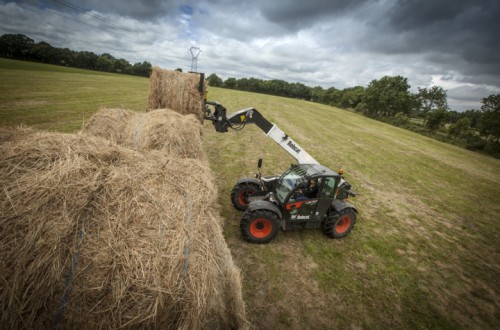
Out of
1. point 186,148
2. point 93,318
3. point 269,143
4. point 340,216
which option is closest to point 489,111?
point 269,143

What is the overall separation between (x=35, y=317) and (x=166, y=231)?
142 cm

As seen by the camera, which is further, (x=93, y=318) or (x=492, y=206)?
(x=492, y=206)

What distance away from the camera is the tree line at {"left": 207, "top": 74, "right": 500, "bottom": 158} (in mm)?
37469

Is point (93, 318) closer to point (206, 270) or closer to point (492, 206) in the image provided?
point (206, 270)

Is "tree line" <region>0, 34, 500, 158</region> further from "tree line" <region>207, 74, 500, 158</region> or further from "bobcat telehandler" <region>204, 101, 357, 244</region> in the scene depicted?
"bobcat telehandler" <region>204, 101, 357, 244</region>

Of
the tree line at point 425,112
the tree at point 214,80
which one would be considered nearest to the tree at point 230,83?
the tree at point 214,80

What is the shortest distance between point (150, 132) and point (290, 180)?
4.20 metres

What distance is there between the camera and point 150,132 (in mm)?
6207

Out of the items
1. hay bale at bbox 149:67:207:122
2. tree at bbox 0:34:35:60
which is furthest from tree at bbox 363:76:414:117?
tree at bbox 0:34:35:60

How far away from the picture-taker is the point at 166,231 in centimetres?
297

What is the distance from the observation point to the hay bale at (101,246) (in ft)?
7.59

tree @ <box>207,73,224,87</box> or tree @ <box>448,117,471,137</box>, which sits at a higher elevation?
Result: tree @ <box>207,73,224,87</box>

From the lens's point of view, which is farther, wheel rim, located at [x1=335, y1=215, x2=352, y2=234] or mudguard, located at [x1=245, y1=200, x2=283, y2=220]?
wheel rim, located at [x1=335, y1=215, x2=352, y2=234]

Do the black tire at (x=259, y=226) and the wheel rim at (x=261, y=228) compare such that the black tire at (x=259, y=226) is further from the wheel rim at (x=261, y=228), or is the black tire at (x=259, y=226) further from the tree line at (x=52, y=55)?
the tree line at (x=52, y=55)
